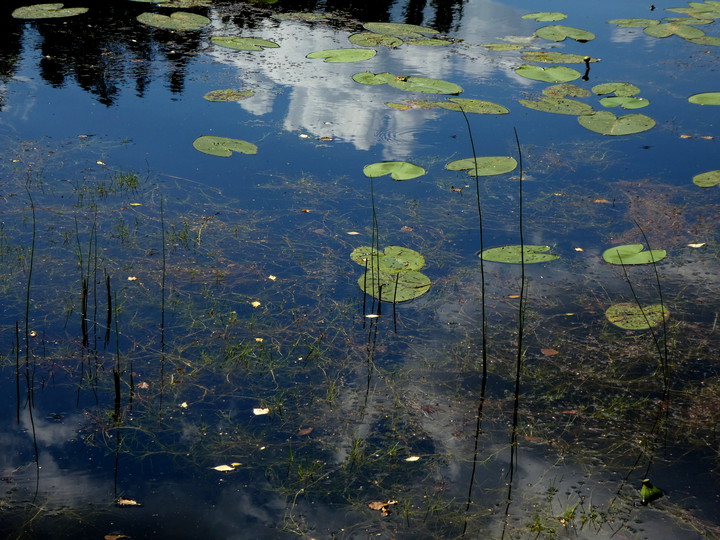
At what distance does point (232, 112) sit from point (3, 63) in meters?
2.62

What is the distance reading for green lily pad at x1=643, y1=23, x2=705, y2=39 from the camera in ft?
28.6

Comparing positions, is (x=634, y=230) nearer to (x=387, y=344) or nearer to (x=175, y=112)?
(x=387, y=344)

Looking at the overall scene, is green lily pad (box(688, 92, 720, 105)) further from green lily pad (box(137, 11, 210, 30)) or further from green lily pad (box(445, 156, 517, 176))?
green lily pad (box(137, 11, 210, 30))

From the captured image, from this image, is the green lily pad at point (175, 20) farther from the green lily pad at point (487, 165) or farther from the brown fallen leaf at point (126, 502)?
the brown fallen leaf at point (126, 502)

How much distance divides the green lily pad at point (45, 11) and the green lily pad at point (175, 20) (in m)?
0.80

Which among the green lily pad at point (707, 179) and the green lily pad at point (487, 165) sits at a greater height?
the green lily pad at point (707, 179)

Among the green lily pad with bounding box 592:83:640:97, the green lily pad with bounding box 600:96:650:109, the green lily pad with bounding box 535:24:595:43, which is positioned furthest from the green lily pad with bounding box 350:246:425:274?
the green lily pad with bounding box 535:24:595:43

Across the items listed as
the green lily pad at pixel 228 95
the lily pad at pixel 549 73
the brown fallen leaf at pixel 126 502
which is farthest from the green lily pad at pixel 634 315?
the green lily pad at pixel 228 95

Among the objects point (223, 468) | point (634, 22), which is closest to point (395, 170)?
point (223, 468)

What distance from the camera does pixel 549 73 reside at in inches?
286

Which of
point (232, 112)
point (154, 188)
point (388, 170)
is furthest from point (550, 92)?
point (154, 188)

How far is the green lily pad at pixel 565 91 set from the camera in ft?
22.4

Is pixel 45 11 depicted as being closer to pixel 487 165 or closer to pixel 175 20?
pixel 175 20

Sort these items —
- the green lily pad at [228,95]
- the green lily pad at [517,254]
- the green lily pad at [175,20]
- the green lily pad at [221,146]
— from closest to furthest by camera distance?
the green lily pad at [517,254] < the green lily pad at [221,146] < the green lily pad at [228,95] < the green lily pad at [175,20]
